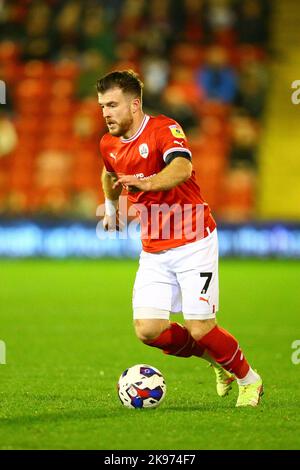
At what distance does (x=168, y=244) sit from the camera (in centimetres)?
588

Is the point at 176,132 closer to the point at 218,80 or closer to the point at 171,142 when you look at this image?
the point at 171,142

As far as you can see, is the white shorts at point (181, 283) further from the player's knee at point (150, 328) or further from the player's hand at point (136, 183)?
the player's hand at point (136, 183)

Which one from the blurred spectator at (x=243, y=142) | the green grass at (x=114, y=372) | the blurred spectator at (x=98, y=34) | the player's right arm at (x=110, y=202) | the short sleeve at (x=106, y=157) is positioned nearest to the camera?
the green grass at (x=114, y=372)

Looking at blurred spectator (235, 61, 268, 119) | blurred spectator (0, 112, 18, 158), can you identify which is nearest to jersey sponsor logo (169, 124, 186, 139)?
blurred spectator (0, 112, 18, 158)

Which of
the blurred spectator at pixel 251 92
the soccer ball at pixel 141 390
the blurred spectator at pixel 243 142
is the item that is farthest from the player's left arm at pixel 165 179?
the blurred spectator at pixel 251 92

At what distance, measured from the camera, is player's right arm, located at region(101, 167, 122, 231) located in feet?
20.6

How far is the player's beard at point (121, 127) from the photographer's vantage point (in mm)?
5820

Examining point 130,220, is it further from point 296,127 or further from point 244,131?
point 296,127

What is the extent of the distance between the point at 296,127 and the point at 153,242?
16.1 metres

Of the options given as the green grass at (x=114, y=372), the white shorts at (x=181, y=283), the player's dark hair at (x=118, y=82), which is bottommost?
the green grass at (x=114, y=372)

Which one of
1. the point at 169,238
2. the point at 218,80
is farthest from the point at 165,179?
the point at 218,80

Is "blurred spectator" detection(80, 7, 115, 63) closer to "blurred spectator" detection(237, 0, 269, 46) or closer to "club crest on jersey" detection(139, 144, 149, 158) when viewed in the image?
"blurred spectator" detection(237, 0, 269, 46)

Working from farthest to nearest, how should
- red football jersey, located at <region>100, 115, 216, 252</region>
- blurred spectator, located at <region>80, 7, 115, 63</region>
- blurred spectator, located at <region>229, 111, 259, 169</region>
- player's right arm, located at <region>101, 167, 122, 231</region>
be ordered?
blurred spectator, located at <region>80, 7, 115, 63</region>
blurred spectator, located at <region>229, 111, 259, 169</region>
player's right arm, located at <region>101, 167, 122, 231</region>
red football jersey, located at <region>100, 115, 216, 252</region>

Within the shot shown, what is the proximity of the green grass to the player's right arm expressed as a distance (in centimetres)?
107
